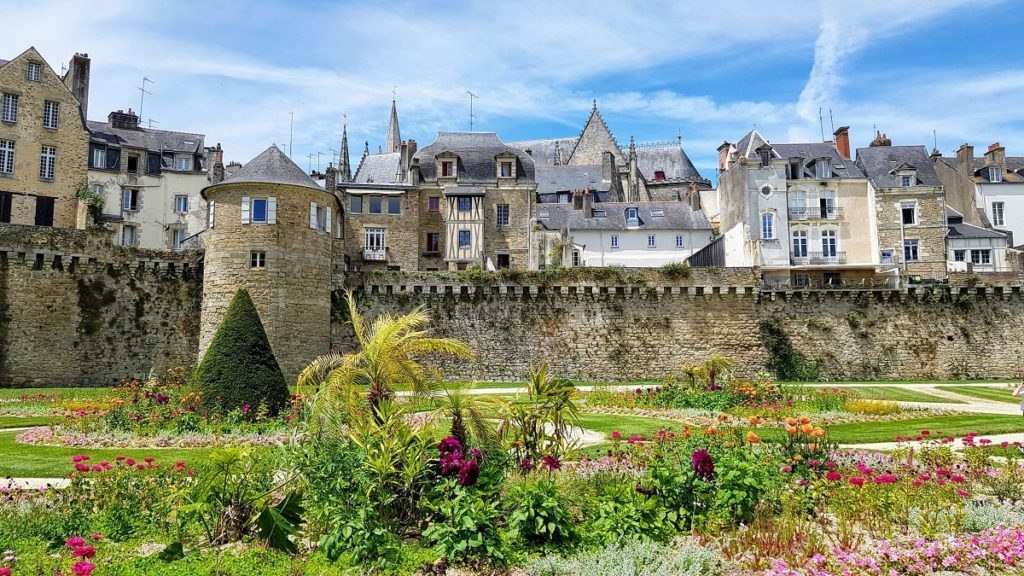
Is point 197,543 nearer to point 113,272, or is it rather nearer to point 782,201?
point 113,272

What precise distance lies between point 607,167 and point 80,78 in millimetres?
32508

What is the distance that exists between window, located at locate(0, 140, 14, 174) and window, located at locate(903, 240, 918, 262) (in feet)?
149

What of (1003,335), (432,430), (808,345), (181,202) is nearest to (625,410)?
(432,430)

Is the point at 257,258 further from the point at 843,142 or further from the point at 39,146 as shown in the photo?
the point at 843,142

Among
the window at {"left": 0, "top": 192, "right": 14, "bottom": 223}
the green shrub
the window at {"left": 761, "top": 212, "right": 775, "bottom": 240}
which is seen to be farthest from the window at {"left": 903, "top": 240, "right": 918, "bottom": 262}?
the window at {"left": 0, "top": 192, "right": 14, "bottom": 223}

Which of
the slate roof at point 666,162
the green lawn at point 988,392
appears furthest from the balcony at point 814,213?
the slate roof at point 666,162

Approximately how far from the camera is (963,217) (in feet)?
133

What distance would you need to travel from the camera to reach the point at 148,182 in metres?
38.3

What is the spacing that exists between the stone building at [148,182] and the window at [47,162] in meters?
3.32

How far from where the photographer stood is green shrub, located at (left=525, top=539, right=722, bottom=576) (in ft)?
18.3

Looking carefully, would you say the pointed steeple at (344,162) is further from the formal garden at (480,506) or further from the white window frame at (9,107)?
the formal garden at (480,506)

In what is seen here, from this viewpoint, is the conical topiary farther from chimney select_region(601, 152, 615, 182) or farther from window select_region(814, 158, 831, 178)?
chimney select_region(601, 152, 615, 182)

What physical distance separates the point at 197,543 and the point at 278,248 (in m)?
19.1

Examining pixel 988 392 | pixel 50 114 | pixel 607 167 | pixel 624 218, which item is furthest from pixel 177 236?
pixel 988 392
